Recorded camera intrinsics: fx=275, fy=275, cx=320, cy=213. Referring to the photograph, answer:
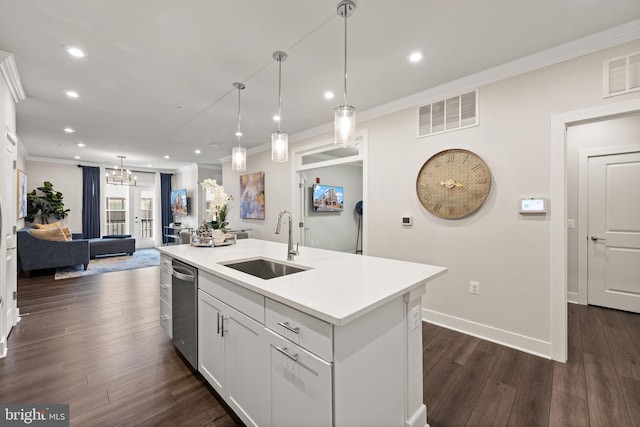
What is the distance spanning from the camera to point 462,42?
85.6 inches

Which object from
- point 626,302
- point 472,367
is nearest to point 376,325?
point 472,367

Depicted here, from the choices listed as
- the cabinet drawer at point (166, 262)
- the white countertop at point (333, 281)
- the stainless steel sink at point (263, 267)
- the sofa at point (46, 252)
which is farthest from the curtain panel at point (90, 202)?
the stainless steel sink at point (263, 267)

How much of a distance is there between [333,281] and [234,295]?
1.93 ft

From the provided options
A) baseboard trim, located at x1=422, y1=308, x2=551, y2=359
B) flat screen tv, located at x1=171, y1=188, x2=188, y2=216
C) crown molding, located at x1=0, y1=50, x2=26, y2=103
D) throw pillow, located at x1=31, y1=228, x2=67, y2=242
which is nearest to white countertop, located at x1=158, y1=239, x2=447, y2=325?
baseboard trim, located at x1=422, y1=308, x2=551, y2=359

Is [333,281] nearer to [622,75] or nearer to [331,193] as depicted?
[622,75]

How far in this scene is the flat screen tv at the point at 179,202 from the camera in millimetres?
8320

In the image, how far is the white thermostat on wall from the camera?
2.35 meters

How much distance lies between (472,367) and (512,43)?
8.57 feet

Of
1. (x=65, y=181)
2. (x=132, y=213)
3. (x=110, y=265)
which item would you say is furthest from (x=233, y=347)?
(x=132, y=213)

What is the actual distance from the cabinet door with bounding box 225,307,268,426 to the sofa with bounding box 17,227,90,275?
18.5 ft

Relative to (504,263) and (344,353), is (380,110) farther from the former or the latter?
(344,353)

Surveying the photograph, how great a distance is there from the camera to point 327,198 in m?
5.88

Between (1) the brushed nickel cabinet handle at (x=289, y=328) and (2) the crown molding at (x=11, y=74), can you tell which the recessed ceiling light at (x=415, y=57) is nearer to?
(1) the brushed nickel cabinet handle at (x=289, y=328)

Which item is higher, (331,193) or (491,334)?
(331,193)
